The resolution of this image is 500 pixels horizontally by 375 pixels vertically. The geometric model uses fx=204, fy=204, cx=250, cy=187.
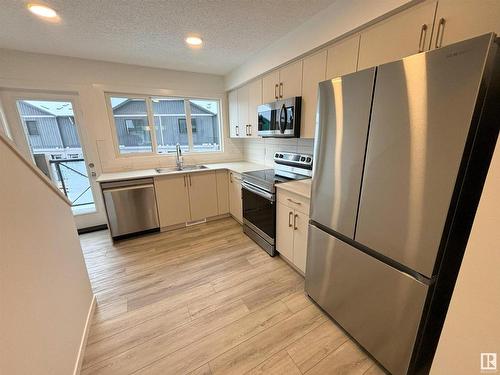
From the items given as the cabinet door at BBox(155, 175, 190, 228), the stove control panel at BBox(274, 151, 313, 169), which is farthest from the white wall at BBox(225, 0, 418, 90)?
the cabinet door at BBox(155, 175, 190, 228)

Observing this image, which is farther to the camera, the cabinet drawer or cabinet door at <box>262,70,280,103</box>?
cabinet door at <box>262,70,280,103</box>

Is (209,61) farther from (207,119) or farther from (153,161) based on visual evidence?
(153,161)

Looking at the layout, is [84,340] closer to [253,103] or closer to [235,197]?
[235,197]

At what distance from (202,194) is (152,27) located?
2.15m

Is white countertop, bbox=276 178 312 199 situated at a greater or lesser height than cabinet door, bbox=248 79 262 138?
lesser

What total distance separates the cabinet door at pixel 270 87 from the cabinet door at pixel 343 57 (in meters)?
0.79

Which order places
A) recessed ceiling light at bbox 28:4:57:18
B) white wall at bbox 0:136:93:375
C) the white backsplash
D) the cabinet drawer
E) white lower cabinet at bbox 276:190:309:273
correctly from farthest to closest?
the white backsplash → white lower cabinet at bbox 276:190:309:273 → the cabinet drawer → recessed ceiling light at bbox 28:4:57:18 → white wall at bbox 0:136:93:375

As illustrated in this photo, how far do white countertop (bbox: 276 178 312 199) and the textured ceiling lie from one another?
155cm

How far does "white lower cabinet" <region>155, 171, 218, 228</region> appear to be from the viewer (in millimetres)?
3043

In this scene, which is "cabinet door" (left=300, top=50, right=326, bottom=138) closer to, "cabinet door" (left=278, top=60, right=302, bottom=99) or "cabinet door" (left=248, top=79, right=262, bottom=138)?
"cabinet door" (left=278, top=60, right=302, bottom=99)

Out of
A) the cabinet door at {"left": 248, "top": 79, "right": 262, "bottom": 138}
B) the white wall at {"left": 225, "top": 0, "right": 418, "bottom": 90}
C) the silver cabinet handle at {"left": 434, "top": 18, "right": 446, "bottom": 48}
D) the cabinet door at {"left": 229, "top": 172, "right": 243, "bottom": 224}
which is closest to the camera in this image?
the silver cabinet handle at {"left": 434, "top": 18, "right": 446, "bottom": 48}

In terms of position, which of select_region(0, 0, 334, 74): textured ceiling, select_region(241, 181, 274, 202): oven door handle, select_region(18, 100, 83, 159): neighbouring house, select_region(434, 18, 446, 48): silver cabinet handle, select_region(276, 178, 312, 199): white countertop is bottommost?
select_region(241, 181, 274, 202): oven door handle

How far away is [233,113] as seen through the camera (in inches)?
144

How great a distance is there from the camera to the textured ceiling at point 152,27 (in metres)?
1.65
